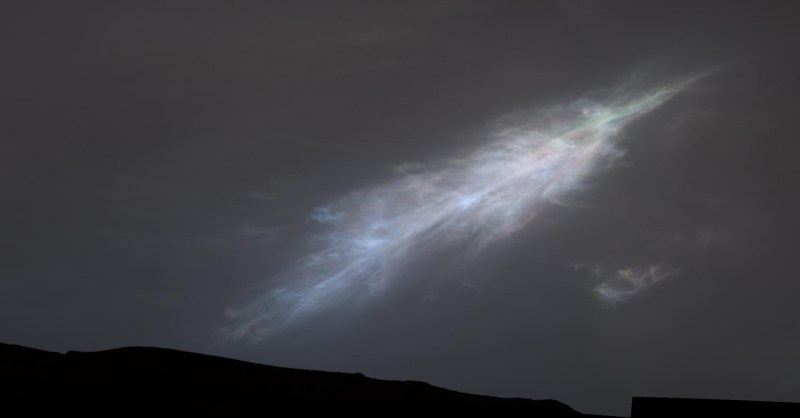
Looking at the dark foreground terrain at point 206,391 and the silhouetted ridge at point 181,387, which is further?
the silhouetted ridge at point 181,387

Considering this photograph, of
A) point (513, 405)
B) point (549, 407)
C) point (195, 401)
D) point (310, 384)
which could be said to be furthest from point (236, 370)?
point (549, 407)

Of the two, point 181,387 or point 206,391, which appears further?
point 181,387

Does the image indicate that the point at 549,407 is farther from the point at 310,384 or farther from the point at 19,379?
the point at 19,379

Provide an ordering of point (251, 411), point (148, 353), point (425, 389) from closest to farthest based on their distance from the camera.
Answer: point (251, 411), point (148, 353), point (425, 389)

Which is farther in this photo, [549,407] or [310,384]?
[549,407]

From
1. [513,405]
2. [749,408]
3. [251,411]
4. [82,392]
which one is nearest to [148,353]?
[82,392]

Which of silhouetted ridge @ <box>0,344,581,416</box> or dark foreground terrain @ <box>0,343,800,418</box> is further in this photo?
silhouetted ridge @ <box>0,344,581,416</box>

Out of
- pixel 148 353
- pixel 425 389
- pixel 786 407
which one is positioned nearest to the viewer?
pixel 786 407

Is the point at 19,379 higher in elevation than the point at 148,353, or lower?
lower
